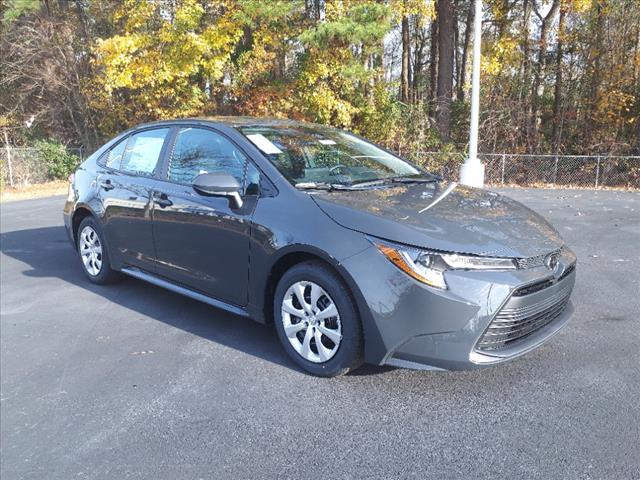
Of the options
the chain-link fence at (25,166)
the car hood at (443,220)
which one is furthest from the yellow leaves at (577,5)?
the chain-link fence at (25,166)

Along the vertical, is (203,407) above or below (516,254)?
below

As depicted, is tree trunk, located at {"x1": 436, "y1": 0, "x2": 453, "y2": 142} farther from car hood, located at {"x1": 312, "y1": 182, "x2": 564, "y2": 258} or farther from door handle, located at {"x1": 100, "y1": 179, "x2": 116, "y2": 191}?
car hood, located at {"x1": 312, "y1": 182, "x2": 564, "y2": 258}

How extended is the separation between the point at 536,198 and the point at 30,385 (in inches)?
433

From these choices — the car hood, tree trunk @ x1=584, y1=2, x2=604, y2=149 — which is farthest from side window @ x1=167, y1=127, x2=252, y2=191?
tree trunk @ x1=584, y1=2, x2=604, y2=149

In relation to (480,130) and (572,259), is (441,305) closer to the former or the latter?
(572,259)

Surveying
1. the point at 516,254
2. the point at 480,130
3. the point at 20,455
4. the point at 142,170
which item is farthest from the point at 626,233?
the point at 480,130

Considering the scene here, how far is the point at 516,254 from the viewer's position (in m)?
2.88

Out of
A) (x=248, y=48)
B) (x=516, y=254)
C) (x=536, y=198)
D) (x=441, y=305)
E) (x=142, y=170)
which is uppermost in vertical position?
(x=248, y=48)

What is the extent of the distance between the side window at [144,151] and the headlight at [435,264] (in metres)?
2.57

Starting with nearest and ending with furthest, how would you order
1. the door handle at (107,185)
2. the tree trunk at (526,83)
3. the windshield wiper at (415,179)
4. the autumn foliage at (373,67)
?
the windshield wiper at (415,179) → the door handle at (107,185) → the autumn foliage at (373,67) → the tree trunk at (526,83)

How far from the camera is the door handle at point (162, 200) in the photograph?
412 centimetres

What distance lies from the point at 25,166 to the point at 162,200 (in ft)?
56.7

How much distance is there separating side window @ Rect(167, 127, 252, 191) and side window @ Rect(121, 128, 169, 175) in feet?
0.92

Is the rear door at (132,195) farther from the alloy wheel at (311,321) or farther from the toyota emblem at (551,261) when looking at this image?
the toyota emblem at (551,261)
